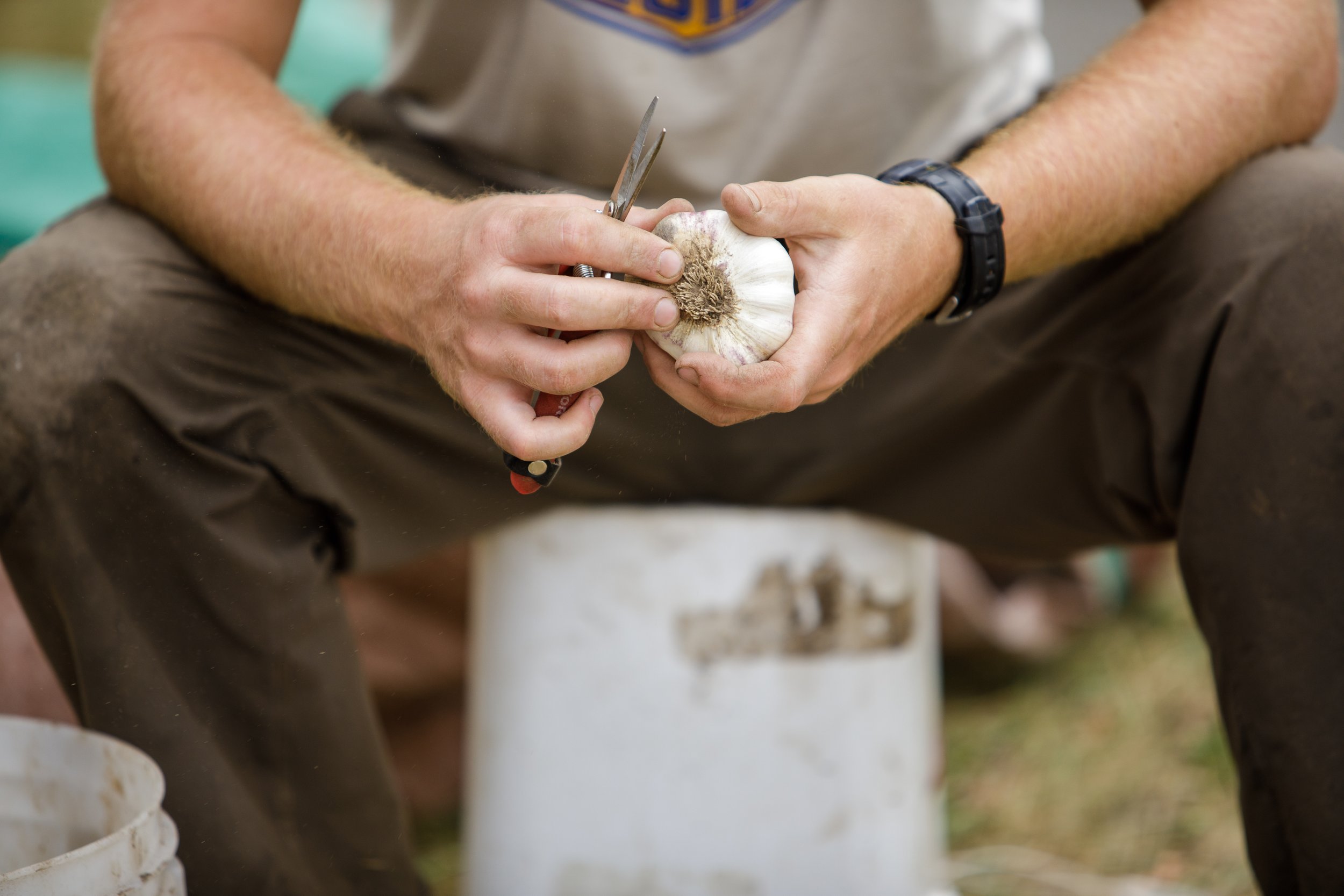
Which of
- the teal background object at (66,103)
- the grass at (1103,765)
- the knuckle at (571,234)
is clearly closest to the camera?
the knuckle at (571,234)

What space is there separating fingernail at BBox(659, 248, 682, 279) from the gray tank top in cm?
37

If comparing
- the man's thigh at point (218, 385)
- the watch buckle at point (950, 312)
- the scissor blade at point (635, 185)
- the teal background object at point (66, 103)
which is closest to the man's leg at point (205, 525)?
the man's thigh at point (218, 385)

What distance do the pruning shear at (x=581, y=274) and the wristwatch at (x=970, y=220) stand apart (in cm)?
21

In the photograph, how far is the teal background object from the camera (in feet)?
5.94

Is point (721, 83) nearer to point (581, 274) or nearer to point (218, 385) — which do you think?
point (581, 274)

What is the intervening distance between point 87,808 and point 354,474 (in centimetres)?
32

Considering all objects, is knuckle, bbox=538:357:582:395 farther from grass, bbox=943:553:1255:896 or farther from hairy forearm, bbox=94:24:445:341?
grass, bbox=943:553:1255:896

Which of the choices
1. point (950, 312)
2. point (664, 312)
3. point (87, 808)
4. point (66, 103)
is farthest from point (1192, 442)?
point (66, 103)

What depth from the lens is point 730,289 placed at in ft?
2.25

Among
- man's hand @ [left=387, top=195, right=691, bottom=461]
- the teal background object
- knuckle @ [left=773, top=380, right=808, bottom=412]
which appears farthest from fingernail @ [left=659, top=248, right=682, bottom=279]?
the teal background object

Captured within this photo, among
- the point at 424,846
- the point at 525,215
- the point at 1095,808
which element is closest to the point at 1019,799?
the point at 1095,808

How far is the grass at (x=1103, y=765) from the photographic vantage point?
1.42 metres

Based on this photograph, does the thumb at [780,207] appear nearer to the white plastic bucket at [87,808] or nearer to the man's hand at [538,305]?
the man's hand at [538,305]

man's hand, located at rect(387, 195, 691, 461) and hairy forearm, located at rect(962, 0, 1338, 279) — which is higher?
hairy forearm, located at rect(962, 0, 1338, 279)
